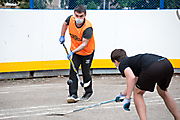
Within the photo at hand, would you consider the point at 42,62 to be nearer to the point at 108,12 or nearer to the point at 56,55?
the point at 56,55

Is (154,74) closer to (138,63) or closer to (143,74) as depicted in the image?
(143,74)

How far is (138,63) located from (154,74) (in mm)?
265

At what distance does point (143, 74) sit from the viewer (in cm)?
367

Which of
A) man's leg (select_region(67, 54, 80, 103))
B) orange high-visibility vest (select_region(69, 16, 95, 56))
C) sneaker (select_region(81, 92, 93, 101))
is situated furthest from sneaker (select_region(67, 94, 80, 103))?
orange high-visibility vest (select_region(69, 16, 95, 56))

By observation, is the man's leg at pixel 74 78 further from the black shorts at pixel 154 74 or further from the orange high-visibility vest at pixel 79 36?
the black shorts at pixel 154 74

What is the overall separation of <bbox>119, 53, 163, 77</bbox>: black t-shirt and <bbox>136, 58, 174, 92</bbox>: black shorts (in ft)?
0.22

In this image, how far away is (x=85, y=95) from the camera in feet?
19.0

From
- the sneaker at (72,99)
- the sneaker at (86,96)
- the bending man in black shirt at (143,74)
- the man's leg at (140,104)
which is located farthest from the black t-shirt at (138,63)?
the sneaker at (86,96)

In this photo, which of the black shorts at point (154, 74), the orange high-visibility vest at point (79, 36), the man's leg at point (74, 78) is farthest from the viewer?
the man's leg at point (74, 78)

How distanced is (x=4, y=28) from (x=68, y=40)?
173 centimetres

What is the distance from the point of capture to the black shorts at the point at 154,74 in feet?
11.8

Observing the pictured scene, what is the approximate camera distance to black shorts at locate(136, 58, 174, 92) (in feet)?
11.8

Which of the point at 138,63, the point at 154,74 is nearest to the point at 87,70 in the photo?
the point at 138,63

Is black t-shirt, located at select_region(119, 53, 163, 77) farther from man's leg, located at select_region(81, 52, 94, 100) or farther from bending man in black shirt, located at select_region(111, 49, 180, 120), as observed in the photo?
man's leg, located at select_region(81, 52, 94, 100)
